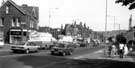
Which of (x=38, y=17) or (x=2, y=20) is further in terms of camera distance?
(x=38, y=17)

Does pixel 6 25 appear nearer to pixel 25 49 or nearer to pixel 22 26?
pixel 22 26

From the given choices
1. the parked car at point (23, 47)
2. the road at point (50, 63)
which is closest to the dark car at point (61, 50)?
the parked car at point (23, 47)

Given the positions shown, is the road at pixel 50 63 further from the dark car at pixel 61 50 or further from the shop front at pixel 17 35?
the shop front at pixel 17 35

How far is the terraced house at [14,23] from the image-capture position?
59938mm

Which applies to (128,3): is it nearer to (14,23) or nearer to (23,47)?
(23,47)

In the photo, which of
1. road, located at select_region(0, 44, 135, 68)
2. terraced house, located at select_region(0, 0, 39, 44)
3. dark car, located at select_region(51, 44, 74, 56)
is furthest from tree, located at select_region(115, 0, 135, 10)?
terraced house, located at select_region(0, 0, 39, 44)

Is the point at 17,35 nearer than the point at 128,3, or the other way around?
the point at 128,3

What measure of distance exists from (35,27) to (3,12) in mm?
9959

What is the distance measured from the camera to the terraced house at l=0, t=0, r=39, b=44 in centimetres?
5994

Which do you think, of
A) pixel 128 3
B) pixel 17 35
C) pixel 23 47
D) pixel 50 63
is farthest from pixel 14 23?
pixel 128 3

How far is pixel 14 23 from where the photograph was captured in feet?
200

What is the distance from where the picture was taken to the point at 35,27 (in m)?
67.6

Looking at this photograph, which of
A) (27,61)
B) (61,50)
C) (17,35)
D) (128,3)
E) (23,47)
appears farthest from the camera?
(17,35)

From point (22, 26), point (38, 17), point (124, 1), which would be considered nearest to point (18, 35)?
point (22, 26)
